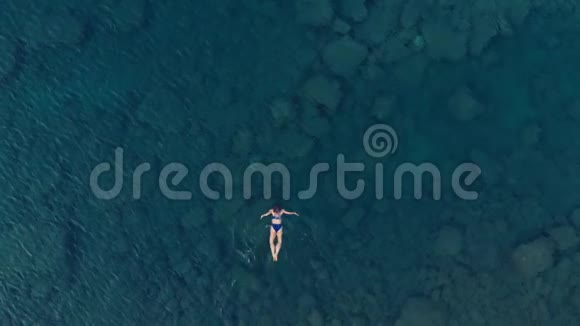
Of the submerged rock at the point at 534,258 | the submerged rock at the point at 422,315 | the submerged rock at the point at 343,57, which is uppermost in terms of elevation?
the submerged rock at the point at 343,57

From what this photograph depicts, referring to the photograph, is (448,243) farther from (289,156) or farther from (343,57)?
(343,57)

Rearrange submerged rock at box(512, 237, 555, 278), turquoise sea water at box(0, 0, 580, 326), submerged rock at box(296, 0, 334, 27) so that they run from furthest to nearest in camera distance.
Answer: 1. submerged rock at box(296, 0, 334, 27)
2. submerged rock at box(512, 237, 555, 278)
3. turquoise sea water at box(0, 0, 580, 326)

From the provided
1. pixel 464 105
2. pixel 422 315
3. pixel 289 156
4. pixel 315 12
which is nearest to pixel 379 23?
pixel 315 12

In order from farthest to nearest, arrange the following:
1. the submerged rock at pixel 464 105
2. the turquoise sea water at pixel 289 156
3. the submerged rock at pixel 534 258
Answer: the submerged rock at pixel 464 105
the submerged rock at pixel 534 258
the turquoise sea water at pixel 289 156

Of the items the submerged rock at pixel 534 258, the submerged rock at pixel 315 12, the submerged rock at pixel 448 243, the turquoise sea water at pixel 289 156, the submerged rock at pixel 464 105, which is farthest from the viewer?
the submerged rock at pixel 315 12

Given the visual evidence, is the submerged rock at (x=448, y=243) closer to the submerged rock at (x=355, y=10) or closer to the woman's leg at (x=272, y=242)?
the woman's leg at (x=272, y=242)

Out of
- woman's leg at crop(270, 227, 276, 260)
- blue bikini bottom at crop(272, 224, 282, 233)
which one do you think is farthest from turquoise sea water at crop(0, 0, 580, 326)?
blue bikini bottom at crop(272, 224, 282, 233)

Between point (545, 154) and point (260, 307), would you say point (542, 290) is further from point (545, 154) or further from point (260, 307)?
point (260, 307)

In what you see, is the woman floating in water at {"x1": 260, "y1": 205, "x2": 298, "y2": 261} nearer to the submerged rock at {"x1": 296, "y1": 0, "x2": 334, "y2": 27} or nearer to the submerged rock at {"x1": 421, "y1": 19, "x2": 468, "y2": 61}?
the submerged rock at {"x1": 296, "y1": 0, "x2": 334, "y2": 27}

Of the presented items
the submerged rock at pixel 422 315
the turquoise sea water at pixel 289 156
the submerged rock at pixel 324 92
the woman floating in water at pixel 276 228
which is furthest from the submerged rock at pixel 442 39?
the submerged rock at pixel 422 315
